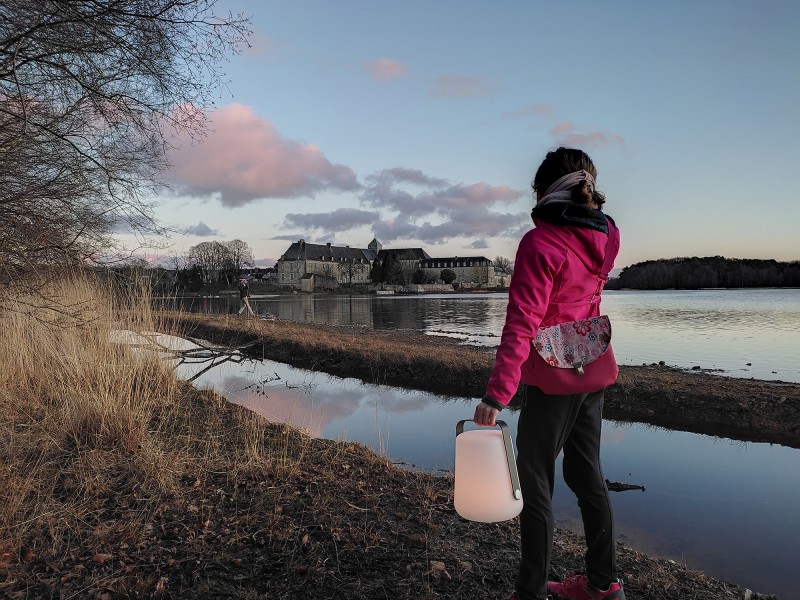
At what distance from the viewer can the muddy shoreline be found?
29.7 ft

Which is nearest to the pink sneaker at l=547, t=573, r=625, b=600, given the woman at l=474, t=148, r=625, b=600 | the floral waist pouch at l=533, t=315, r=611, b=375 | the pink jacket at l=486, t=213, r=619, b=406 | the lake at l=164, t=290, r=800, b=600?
the woman at l=474, t=148, r=625, b=600

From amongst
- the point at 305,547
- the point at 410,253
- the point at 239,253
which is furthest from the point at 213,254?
the point at 305,547

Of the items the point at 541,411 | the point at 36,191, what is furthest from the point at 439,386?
the point at 541,411

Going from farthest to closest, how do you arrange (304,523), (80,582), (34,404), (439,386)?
(439,386) → (34,404) → (304,523) → (80,582)

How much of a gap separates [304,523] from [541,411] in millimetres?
2255

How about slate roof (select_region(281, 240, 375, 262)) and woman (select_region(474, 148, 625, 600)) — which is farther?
slate roof (select_region(281, 240, 375, 262))

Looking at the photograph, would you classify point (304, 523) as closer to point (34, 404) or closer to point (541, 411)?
point (541, 411)

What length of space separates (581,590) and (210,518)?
8.49 feet

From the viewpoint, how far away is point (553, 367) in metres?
2.22

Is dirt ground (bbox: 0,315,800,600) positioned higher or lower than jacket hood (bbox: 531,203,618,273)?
lower

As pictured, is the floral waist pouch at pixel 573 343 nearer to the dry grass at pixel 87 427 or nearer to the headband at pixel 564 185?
the headband at pixel 564 185

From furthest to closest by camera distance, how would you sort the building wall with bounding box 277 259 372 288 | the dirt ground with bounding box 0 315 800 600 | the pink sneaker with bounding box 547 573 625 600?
the building wall with bounding box 277 259 372 288, the dirt ground with bounding box 0 315 800 600, the pink sneaker with bounding box 547 573 625 600

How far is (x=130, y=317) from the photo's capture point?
7191 mm

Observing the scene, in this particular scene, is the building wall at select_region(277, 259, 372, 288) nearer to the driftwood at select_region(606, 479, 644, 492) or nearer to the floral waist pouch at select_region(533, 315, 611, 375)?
the driftwood at select_region(606, 479, 644, 492)
